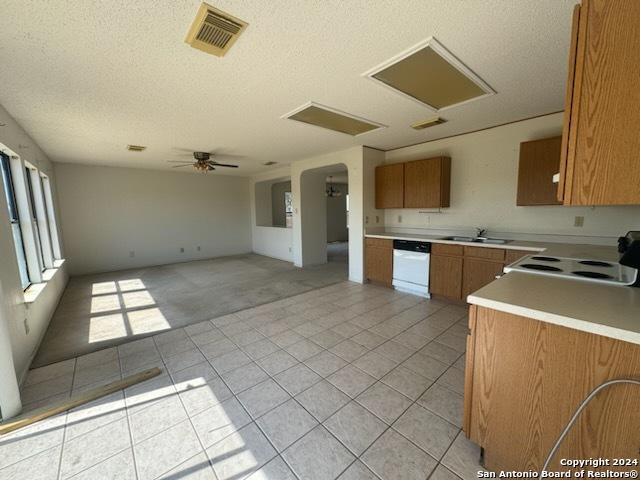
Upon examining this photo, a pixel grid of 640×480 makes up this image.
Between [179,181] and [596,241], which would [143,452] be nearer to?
[596,241]

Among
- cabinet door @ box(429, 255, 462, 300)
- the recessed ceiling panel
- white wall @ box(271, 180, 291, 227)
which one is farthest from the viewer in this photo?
white wall @ box(271, 180, 291, 227)

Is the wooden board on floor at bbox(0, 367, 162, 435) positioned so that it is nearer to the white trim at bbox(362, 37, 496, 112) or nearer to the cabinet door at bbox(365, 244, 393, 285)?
the white trim at bbox(362, 37, 496, 112)

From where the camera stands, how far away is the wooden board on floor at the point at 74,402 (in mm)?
1692

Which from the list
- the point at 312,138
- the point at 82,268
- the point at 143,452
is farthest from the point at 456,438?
the point at 82,268

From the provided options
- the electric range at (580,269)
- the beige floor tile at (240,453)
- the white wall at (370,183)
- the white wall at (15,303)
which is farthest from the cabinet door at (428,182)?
the white wall at (15,303)

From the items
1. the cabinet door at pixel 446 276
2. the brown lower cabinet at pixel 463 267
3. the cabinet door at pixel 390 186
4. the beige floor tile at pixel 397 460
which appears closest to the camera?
the beige floor tile at pixel 397 460

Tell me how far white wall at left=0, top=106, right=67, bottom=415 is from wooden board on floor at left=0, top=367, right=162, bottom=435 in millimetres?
155

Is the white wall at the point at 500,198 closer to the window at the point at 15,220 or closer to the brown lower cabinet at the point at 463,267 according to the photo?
the brown lower cabinet at the point at 463,267

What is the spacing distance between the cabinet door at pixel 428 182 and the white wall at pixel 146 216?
17.7 ft

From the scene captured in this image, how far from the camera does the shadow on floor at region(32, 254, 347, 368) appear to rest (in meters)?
2.89

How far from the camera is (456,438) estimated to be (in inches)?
60.6

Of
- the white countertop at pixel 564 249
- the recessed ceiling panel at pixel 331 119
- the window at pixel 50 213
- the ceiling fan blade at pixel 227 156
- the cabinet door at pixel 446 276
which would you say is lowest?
the cabinet door at pixel 446 276

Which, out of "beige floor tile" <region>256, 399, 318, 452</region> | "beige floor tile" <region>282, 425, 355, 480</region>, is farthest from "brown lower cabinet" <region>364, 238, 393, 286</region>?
"beige floor tile" <region>282, 425, 355, 480</region>

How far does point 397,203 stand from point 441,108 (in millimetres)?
1792
